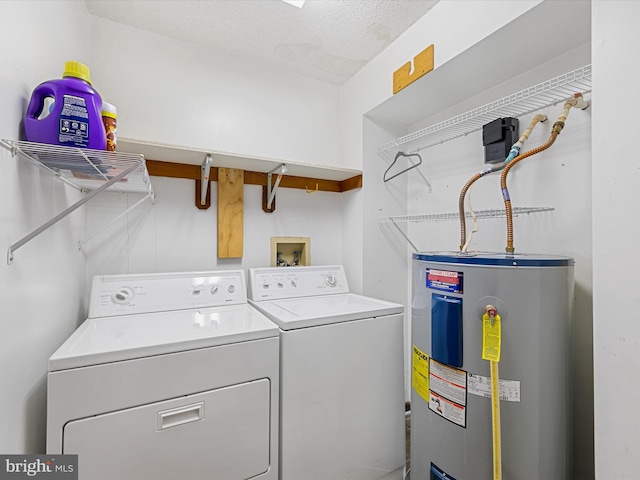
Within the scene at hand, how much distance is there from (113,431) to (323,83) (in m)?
2.34

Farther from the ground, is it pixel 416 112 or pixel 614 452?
pixel 416 112

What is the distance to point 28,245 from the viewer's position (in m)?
0.89

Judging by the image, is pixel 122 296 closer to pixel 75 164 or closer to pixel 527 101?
pixel 75 164

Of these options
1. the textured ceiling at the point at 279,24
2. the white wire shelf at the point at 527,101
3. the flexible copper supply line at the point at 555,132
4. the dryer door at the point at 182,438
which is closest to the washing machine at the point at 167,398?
the dryer door at the point at 182,438

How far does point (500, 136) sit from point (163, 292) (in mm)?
1890

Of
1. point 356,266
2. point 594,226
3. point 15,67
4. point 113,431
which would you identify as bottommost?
point 113,431

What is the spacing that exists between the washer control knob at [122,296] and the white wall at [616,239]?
1.86 meters

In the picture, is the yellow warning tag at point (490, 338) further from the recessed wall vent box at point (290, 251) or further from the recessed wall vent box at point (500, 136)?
the recessed wall vent box at point (290, 251)

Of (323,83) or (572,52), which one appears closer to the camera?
(572,52)

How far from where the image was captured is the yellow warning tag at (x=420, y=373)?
1.22m

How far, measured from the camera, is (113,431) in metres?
0.97

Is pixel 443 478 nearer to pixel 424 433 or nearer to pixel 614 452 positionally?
pixel 424 433

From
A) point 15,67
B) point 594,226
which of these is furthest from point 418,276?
point 15,67

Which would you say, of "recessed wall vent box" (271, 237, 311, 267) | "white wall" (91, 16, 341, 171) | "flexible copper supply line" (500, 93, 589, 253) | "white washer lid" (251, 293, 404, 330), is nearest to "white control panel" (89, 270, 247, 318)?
"white washer lid" (251, 293, 404, 330)
